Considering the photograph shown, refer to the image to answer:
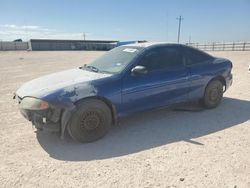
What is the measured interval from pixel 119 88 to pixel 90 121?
735 millimetres

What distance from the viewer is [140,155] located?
12.2ft

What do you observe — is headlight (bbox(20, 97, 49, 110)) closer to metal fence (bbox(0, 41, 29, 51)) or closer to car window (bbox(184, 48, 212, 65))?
car window (bbox(184, 48, 212, 65))

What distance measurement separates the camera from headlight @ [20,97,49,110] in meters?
3.79

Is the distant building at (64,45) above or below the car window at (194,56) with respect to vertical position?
below

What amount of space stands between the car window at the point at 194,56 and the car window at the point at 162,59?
0.21 meters

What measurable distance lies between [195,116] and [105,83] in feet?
7.38

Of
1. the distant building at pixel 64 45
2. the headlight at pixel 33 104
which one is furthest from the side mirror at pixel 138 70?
the distant building at pixel 64 45

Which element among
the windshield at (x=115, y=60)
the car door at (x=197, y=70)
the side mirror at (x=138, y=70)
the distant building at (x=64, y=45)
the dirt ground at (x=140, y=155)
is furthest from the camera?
the distant building at (x=64, y=45)

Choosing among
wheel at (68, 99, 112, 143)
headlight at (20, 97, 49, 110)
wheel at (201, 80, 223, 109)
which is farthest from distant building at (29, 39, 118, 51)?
headlight at (20, 97, 49, 110)

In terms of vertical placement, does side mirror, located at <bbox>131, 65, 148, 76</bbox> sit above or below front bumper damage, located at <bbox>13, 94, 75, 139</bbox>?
above

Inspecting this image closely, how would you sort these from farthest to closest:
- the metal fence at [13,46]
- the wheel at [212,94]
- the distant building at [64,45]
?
the distant building at [64,45] < the metal fence at [13,46] < the wheel at [212,94]

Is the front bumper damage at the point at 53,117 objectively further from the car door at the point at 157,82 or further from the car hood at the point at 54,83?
the car door at the point at 157,82

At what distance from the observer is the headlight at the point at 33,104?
149 inches

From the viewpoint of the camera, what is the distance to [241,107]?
5969 mm
